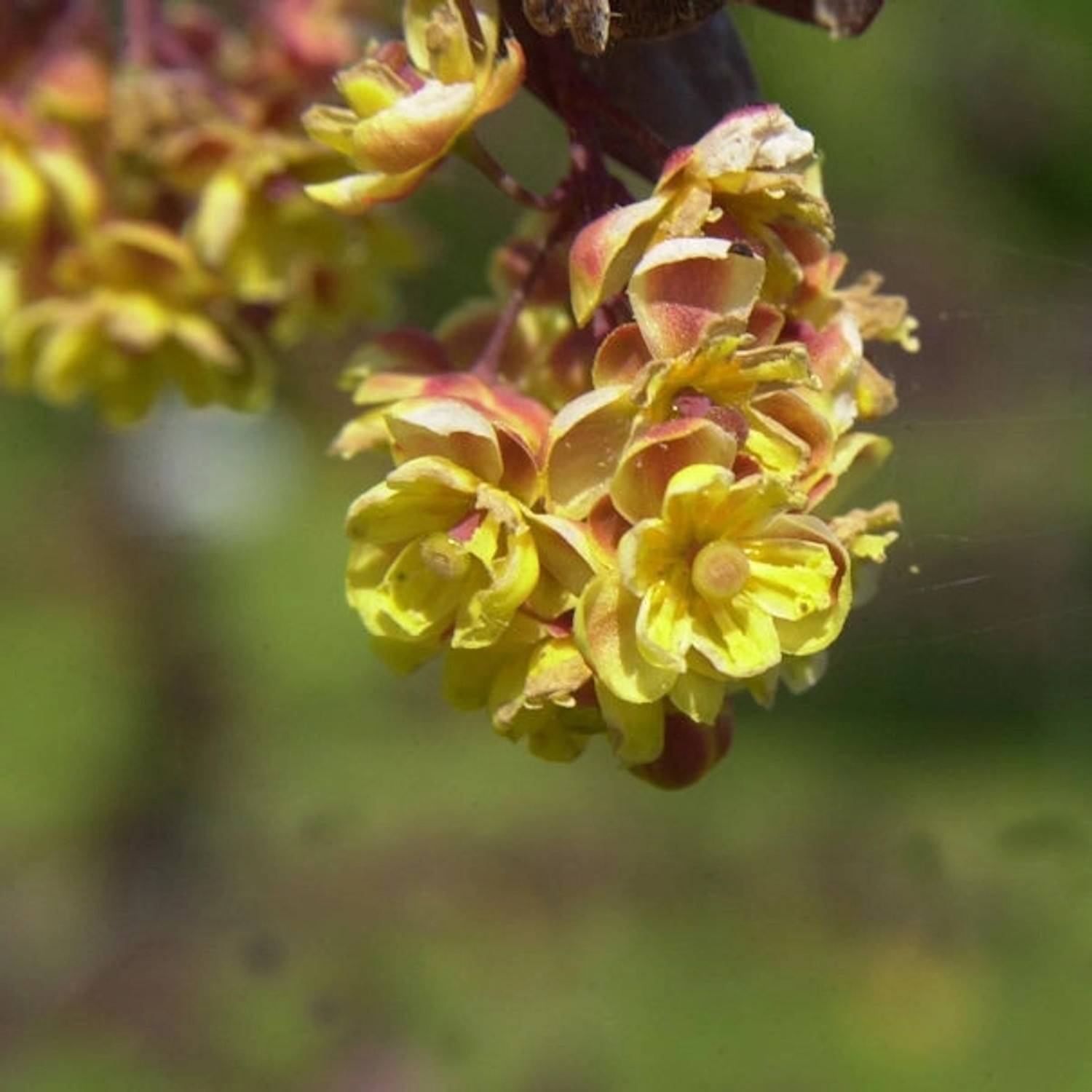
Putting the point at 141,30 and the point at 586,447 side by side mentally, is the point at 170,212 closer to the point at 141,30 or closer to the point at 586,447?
the point at 141,30

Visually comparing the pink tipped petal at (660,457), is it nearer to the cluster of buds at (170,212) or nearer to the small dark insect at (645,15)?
the small dark insect at (645,15)

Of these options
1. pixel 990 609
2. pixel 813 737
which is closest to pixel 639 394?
pixel 990 609

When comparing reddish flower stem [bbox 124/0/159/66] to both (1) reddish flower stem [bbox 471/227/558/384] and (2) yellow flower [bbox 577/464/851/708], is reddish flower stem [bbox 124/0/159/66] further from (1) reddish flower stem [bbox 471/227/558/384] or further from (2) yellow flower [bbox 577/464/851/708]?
(2) yellow flower [bbox 577/464/851/708]

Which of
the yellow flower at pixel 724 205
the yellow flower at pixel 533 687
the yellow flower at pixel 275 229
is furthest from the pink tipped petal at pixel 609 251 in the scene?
the yellow flower at pixel 275 229

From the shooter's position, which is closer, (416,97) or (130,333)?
(416,97)

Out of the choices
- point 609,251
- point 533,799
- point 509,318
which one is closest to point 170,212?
point 509,318

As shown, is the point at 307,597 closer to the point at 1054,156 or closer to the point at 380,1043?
the point at 380,1043
